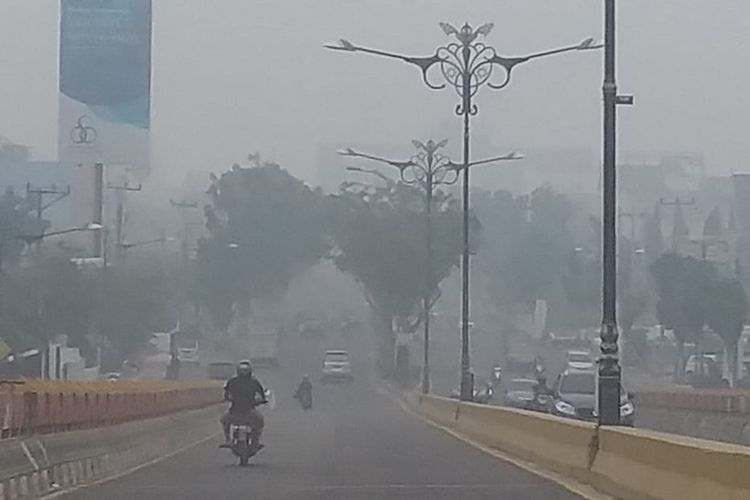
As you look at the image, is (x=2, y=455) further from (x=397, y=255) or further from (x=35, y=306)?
(x=397, y=255)

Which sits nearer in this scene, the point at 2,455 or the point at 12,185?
the point at 2,455

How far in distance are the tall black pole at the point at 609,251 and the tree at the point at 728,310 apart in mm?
38910

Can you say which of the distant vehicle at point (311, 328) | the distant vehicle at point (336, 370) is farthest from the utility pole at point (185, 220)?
the distant vehicle at point (311, 328)

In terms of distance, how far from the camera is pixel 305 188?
387 feet

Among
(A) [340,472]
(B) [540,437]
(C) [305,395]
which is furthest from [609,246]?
(C) [305,395]

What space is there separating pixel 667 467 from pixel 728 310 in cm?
4612

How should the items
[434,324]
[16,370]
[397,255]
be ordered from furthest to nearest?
[434,324], [397,255], [16,370]

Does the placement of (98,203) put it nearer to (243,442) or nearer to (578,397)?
(578,397)

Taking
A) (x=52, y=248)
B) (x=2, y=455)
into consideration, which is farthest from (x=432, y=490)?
(x=52, y=248)

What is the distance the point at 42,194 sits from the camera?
7100 centimetres

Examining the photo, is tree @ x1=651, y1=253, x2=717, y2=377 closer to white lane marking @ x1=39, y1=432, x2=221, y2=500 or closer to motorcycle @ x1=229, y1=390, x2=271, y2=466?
white lane marking @ x1=39, y1=432, x2=221, y2=500

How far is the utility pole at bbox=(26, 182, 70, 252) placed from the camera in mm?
69875

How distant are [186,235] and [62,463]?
86064 mm

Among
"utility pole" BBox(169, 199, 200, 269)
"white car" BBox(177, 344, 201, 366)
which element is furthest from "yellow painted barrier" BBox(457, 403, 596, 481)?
"utility pole" BBox(169, 199, 200, 269)
